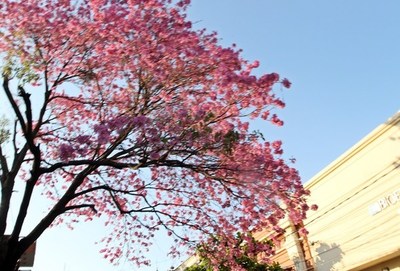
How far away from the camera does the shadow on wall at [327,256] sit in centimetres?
1399

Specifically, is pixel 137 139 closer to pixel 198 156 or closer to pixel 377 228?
pixel 198 156

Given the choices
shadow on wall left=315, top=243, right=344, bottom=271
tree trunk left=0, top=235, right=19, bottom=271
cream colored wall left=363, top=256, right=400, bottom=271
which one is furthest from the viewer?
shadow on wall left=315, top=243, right=344, bottom=271

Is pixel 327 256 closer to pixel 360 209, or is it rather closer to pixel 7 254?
pixel 360 209

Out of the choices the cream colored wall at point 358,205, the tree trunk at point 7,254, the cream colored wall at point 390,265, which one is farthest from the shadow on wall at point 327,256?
the tree trunk at point 7,254

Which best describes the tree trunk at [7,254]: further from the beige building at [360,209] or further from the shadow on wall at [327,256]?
the shadow on wall at [327,256]

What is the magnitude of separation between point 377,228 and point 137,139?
805cm

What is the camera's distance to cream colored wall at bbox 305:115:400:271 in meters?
11.8

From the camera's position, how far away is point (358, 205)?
13125 mm

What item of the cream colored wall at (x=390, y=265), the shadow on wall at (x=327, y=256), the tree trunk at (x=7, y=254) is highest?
the tree trunk at (x=7, y=254)

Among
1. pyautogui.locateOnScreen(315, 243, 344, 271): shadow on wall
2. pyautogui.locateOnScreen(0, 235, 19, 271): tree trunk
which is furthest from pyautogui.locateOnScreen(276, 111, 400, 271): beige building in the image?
pyautogui.locateOnScreen(0, 235, 19, 271): tree trunk

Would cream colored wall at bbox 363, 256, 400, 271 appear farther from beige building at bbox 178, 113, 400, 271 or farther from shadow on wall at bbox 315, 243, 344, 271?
shadow on wall at bbox 315, 243, 344, 271

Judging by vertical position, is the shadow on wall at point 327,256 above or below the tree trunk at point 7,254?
below

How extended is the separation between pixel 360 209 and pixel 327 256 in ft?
7.88

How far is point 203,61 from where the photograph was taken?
8.56 meters
